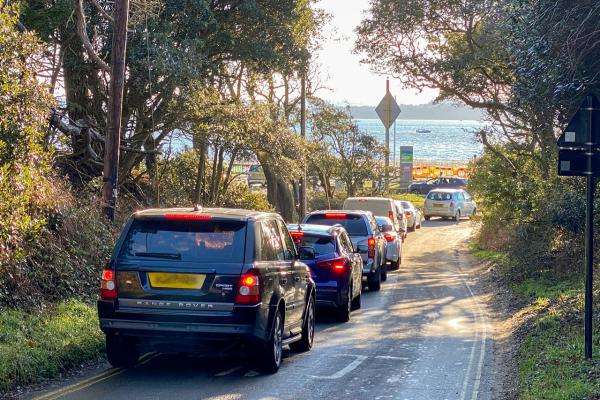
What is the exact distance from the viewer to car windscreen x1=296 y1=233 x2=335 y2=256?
15531 millimetres

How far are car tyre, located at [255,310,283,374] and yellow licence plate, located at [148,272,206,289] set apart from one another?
101 centimetres

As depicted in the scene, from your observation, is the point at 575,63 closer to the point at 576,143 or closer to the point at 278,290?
the point at 576,143

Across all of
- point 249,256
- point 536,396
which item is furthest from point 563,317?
point 249,256

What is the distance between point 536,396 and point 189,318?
3624mm

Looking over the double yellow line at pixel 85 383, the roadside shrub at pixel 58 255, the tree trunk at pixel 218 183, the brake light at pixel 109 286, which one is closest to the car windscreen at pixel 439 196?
the tree trunk at pixel 218 183

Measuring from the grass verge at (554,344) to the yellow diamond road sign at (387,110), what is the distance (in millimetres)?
26988

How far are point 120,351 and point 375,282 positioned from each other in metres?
11.1

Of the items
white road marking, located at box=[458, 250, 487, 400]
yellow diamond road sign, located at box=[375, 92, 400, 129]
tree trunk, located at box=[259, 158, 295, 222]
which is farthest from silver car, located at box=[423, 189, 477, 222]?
white road marking, located at box=[458, 250, 487, 400]

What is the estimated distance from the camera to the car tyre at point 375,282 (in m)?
20.7

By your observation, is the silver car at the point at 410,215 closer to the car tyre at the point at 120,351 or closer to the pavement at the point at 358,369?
the pavement at the point at 358,369

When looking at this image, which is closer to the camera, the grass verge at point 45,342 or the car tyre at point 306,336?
the grass verge at point 45,342

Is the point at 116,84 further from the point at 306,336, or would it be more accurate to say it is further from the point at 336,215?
the point at 336,215

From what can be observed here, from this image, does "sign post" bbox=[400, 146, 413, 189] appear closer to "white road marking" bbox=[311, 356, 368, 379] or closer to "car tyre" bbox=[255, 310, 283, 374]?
"white road marking" bbox=[311, 356, 368, 379]

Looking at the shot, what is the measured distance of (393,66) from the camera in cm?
2803
